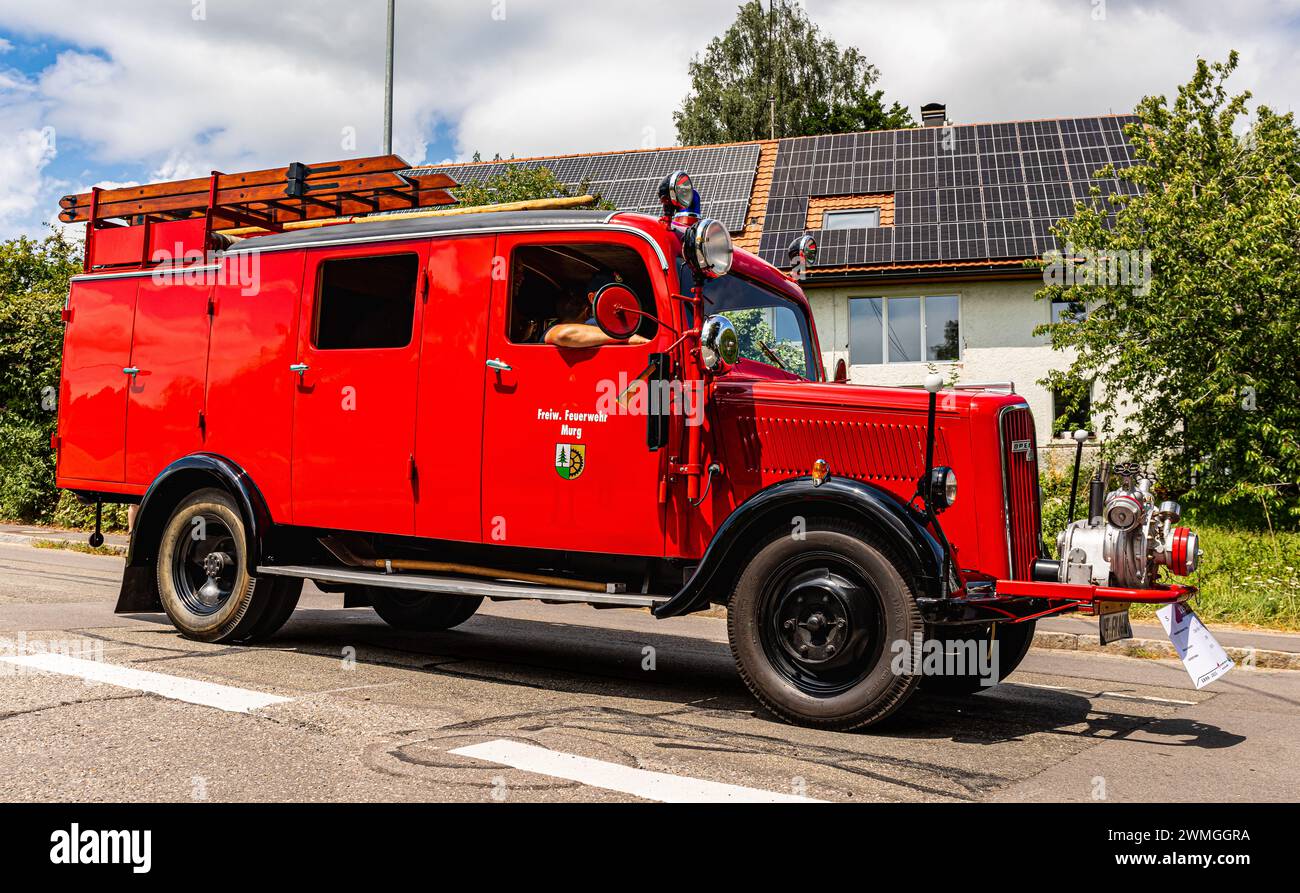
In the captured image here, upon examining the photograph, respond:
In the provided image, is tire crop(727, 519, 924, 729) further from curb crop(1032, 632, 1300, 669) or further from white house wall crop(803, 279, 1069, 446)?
white house wall crop(803, 279, 1069, 446)

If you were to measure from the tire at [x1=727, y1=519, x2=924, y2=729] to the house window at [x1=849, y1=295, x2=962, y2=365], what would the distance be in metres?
19.6

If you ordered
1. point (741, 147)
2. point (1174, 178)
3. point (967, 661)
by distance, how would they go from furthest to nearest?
point (741, 147) → point (1174, 178) → point (967, 661)

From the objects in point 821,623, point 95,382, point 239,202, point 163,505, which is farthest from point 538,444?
point 95,382

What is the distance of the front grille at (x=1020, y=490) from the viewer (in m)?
5.28

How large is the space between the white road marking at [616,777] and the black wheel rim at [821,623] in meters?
1.21

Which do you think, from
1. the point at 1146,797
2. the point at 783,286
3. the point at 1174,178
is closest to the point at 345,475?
the point at 783,286

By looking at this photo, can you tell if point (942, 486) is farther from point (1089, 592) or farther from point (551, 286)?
point (551, 286)

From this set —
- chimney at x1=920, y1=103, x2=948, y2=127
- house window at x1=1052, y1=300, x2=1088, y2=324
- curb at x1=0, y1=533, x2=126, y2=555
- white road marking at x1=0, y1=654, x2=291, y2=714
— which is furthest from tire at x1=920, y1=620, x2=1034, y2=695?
chimney at x1=920, y1=103, x2=948, y2=127

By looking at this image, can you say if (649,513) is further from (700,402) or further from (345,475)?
(345,475)

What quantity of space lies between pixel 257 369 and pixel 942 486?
4555 millimetres

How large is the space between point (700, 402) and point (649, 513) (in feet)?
2.13

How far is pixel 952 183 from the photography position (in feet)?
85.2

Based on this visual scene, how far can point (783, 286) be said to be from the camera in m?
7.09
